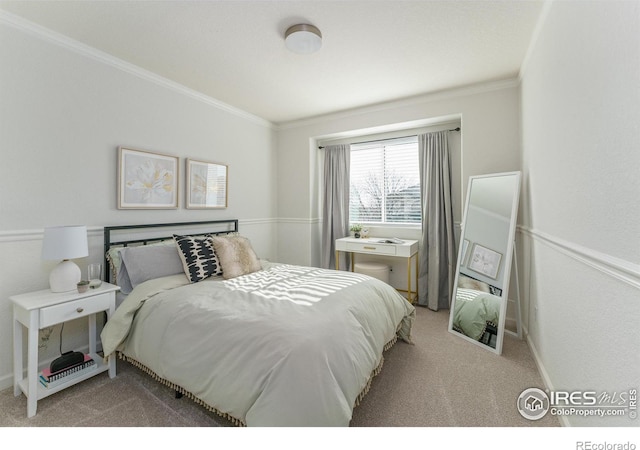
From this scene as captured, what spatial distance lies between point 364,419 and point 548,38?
275 centimetres

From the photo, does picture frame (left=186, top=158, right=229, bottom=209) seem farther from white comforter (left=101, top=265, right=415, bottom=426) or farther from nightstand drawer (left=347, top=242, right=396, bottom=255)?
nightstand drawer (left=347, top=242, right=396, bottom=255)

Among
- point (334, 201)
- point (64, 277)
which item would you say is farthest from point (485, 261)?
point (64, 277)

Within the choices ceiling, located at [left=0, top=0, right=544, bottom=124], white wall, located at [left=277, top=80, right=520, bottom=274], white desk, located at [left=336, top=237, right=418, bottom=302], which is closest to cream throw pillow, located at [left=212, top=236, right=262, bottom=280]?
white desk, located at [left=336, top=237, right=418, bottom=302]

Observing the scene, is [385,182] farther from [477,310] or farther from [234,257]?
[234,257]

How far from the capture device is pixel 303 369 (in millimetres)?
1304

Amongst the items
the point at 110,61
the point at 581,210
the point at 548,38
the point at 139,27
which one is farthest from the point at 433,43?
the point at 110,61

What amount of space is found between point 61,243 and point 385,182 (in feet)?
12.1

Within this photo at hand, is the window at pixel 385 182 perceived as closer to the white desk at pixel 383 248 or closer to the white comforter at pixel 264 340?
the white desk at pixel 383 248

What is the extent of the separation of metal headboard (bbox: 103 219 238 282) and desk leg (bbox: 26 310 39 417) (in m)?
0.74

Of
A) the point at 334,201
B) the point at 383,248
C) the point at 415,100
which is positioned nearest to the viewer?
the point at 415,100

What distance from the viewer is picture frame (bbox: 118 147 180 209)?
261cm

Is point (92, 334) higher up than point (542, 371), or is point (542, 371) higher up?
point (92, 334)

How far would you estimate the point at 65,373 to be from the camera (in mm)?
1917
